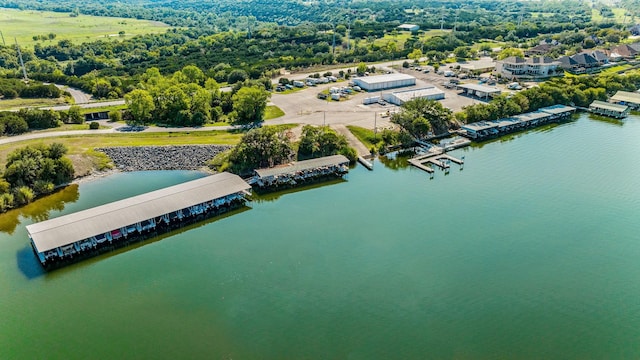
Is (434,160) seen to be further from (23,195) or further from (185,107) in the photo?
(23,195)

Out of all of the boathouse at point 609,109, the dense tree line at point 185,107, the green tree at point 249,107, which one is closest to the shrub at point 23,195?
the dense tree line at point 185,107

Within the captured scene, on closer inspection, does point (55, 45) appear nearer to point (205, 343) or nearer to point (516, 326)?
Result: point (205, 343)

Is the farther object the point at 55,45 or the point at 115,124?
the point at 55,45

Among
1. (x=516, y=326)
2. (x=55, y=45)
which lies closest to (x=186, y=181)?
(x=516, y=326)

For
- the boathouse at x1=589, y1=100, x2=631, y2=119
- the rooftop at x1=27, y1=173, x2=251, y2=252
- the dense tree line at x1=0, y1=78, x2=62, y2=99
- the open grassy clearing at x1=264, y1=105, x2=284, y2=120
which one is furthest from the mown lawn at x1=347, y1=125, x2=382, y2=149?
the dense tree line at x1=0, y1=78, x2=62, y2=99

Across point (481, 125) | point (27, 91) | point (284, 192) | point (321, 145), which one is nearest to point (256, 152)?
point (284, 192)

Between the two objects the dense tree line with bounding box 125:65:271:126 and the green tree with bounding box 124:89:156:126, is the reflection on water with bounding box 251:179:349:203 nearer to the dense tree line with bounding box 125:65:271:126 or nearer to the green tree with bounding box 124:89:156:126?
the dense tree line with bounding box 125:65:271:126
